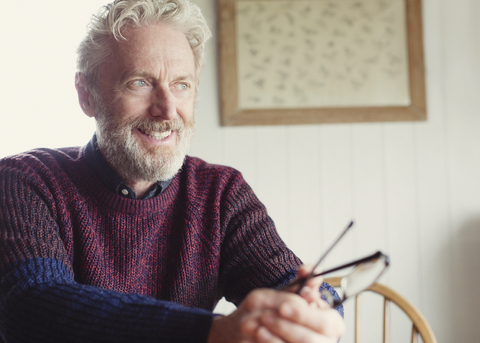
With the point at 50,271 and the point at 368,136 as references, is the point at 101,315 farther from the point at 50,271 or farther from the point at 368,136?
the point at 368,136

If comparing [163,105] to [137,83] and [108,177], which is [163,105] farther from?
[108,177]

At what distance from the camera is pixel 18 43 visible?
197 cm

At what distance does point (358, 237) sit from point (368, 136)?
49 centimetres

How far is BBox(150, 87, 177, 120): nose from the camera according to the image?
3.68ft

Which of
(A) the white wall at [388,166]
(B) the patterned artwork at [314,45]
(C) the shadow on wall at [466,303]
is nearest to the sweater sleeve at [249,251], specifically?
(A) the white wall at [388,166]

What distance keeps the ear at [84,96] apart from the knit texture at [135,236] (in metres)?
0.14

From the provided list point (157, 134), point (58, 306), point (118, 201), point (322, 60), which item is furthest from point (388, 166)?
point (58, 306)

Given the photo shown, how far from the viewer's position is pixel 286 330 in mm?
534

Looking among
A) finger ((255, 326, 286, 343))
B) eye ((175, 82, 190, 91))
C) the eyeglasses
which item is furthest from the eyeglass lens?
eye ((175, 82, 190, 91))

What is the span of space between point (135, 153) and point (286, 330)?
28.5 inches

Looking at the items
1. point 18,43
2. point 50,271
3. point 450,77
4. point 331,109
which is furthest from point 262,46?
point 50,271

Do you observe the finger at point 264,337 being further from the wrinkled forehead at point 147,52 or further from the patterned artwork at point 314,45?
the patterned artwork at point 314,45

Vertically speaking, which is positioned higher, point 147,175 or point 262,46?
point 262,46

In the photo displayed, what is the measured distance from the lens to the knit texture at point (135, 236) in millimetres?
879
